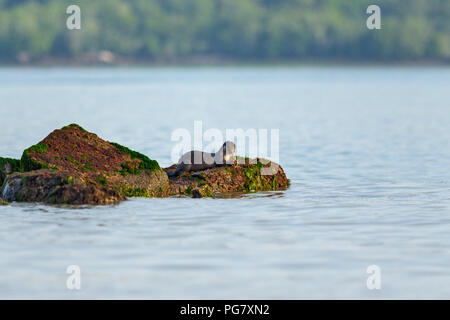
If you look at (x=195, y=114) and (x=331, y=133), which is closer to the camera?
(x=331, y=133)

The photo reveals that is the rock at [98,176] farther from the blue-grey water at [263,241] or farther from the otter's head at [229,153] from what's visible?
the blue-grey water at [263,241]

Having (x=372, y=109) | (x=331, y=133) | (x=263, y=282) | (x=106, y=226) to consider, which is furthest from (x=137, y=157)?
(x=372, y=109)

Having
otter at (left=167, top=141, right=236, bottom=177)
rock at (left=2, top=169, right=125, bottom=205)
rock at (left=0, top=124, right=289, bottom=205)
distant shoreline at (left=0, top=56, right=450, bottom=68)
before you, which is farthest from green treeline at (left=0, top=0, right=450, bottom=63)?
rock at (left=2, top=169, right=125, bottom=205)

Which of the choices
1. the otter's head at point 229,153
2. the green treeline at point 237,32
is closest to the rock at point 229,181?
the otter's head at point 229,153

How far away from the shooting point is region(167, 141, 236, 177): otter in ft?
58.9

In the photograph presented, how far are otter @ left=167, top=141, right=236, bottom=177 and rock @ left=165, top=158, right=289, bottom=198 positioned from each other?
7.0 inches

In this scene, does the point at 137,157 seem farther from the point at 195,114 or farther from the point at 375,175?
the point at 195,114

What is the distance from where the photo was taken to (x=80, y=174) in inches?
639

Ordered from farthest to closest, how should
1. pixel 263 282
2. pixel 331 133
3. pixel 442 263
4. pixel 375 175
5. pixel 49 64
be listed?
pixel 49 64
pixel 331 133
pixel 375 175
pixel 442 263
pixel 263 282

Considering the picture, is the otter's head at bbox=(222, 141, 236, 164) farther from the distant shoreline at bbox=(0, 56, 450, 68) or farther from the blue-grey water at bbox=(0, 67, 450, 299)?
the distant shoreline at bbox=(0, 56, 450, 68)

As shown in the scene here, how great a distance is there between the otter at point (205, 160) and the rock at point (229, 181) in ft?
0.58
